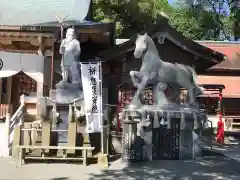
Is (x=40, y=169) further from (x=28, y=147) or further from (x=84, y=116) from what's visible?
(x=84, y=116)

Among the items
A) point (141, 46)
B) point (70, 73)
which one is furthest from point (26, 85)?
point (141, 46)

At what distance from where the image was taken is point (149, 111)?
10852 millimetres

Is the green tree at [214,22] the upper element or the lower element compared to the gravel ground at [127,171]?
upper

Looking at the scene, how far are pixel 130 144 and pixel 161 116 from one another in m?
1.30

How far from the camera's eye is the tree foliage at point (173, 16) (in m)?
24.0

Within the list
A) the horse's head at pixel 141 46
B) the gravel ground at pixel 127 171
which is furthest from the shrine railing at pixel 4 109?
the horse's head at pixel 141 46

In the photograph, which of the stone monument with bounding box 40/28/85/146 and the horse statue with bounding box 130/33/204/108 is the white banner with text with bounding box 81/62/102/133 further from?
the horse statue with bounding box 130/33/204/108

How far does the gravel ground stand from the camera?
823cm

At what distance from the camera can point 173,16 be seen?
3117 centimetres

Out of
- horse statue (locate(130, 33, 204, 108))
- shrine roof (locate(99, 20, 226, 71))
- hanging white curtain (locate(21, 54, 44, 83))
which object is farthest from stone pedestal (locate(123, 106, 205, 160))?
hanging white curtain (locate(21, 54, 44, 83))

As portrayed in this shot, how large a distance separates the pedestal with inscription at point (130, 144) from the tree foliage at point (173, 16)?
11068 millimetres

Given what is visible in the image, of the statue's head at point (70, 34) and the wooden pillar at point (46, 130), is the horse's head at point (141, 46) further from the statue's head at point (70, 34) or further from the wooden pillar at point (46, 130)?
the wooden pillar at point (46, 130)

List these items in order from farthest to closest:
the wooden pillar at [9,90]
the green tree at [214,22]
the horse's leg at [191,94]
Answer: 1. the green tree at [214,22]
2. the wooden pillar at [9,90]
3. the horse's leg at [191,94]

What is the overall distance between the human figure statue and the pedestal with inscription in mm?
→ 2449
